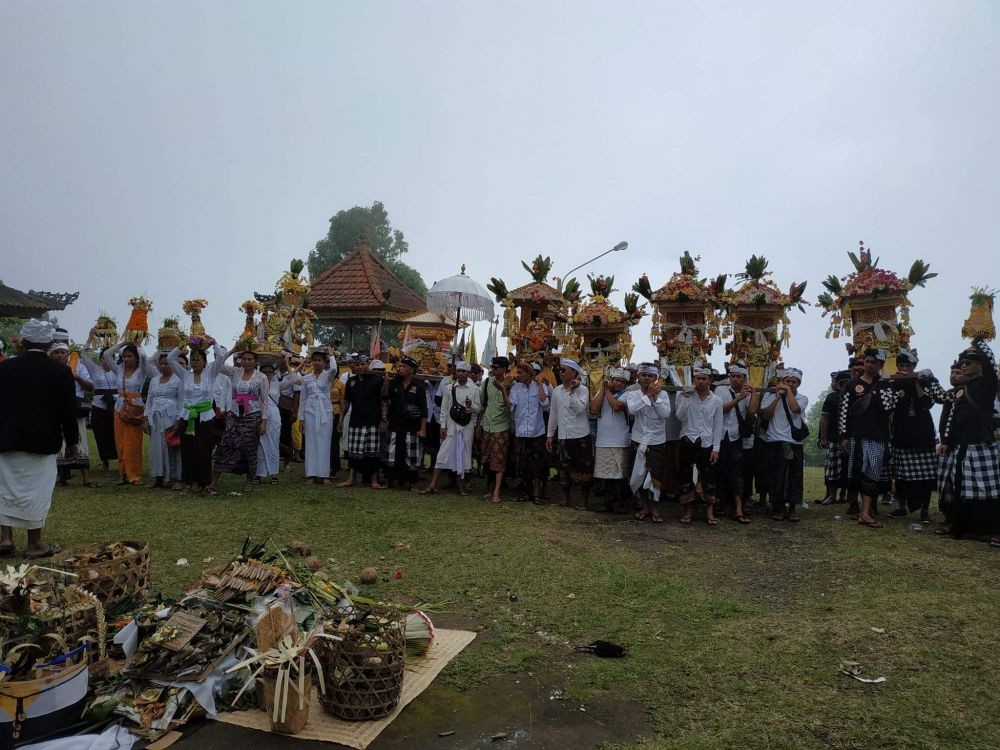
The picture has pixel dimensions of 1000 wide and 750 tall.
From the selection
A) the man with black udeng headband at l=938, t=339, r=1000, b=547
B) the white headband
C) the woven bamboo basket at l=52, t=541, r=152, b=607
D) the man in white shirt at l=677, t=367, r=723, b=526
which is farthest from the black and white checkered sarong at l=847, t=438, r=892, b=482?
the woven bamboo basket at l=52, t=541, r=152, b=607

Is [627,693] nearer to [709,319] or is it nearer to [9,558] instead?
[9,558]

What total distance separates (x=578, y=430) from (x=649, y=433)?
1.12 metres

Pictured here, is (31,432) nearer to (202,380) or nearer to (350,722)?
(202,380)

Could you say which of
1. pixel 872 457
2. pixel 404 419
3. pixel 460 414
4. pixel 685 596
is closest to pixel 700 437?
pixel 872 457

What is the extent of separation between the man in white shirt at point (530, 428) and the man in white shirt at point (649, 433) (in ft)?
5.01

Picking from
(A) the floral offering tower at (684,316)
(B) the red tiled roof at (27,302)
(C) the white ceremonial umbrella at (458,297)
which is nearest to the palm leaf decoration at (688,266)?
(A) the floral offering tower at (684,316)

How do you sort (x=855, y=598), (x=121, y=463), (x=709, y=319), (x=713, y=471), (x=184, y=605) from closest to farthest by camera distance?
1. (x=184, y=605)
2. (x=855, y=598)
3. (x=713, y=471)
4. (x=121, y=463)
5. (x=709, y=319)

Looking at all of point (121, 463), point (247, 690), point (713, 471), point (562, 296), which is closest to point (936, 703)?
point (247, 690)

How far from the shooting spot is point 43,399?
19.9ft

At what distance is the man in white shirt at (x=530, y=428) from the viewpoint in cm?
972

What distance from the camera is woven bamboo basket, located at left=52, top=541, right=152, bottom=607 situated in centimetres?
440

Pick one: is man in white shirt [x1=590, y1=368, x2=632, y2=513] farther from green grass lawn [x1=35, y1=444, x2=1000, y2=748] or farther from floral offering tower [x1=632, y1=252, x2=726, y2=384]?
floral offering tower [x1=632, y1=252, x2=726, y2=384]

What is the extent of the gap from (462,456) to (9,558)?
5611mm

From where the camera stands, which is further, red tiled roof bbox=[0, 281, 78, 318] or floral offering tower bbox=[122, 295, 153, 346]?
red tiled roof bbox=[0, 281, 78, 318]
